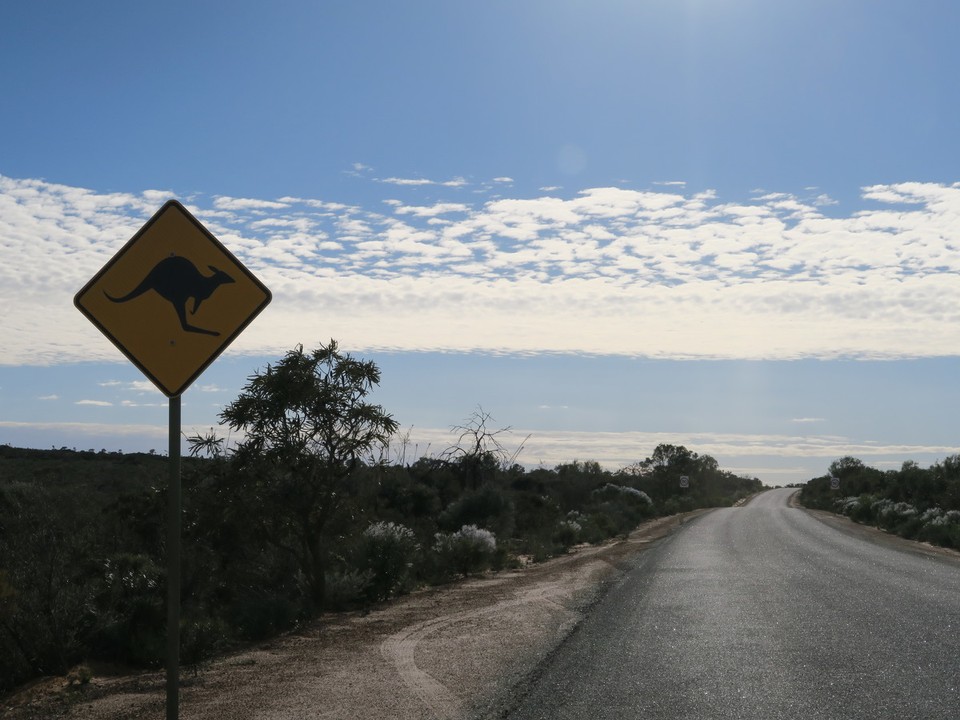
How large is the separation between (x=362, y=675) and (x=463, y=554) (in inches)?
537

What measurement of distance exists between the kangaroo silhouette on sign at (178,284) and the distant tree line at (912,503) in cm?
3272

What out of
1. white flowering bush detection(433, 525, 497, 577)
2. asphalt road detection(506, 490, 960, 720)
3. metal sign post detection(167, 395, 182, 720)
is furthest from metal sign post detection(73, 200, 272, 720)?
white flowering bush detection(433, 525, 497, 577)

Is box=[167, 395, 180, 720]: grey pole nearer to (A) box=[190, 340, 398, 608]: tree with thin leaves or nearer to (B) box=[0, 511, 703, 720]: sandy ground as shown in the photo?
(B) box=[0, 511, 703, 720]: sandy ground

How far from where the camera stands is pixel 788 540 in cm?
3350

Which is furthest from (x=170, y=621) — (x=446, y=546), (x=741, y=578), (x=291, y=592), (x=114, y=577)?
(x=446, y=546)

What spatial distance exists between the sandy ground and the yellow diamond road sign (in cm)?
397

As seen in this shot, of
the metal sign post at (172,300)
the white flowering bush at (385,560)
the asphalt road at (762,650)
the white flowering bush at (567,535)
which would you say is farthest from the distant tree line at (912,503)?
the metal sign post at (172,300)

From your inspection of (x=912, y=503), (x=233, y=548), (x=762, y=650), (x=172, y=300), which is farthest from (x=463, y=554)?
(x=912, y=503)

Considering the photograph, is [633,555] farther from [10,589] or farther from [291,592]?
[10,589]

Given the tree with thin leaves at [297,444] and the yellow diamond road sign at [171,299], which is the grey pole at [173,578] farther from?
the tree with thin leaves at [297,444]

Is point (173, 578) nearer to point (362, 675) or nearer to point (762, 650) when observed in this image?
point (362, 675)

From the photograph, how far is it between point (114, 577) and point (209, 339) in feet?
28.6

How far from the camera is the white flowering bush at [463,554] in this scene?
23.2 meters

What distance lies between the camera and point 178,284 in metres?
5.67
